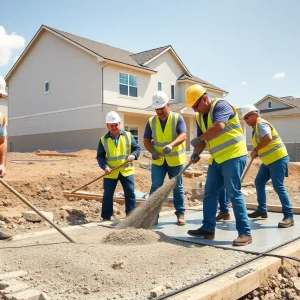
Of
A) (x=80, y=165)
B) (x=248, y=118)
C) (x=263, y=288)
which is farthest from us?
(x=80, y=165)

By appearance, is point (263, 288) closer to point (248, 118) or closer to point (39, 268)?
point (39, 268)

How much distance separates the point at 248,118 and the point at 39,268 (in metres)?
3.60

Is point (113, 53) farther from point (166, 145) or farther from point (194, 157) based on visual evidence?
point (194, 157)

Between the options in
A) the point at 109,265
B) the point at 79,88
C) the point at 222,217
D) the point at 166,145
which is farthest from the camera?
the point at 79,88

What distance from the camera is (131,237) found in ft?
14.6

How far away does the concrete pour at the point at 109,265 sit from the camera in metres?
3.11

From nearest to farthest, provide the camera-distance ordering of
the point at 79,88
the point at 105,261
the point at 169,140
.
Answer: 1. the point at 105,261
2. the point at 169,140
3. the point at 79,88

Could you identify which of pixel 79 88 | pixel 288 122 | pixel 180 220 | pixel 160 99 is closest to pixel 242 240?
pixel 180 220

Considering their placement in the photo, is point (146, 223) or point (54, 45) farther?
point (54, 45)

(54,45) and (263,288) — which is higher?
(54,45)

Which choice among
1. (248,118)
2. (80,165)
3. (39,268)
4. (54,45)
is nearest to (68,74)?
(54,45)

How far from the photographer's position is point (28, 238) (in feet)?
16.0

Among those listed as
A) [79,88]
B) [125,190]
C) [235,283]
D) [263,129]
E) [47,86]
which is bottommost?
[235,283]

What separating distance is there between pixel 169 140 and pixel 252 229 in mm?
1733
